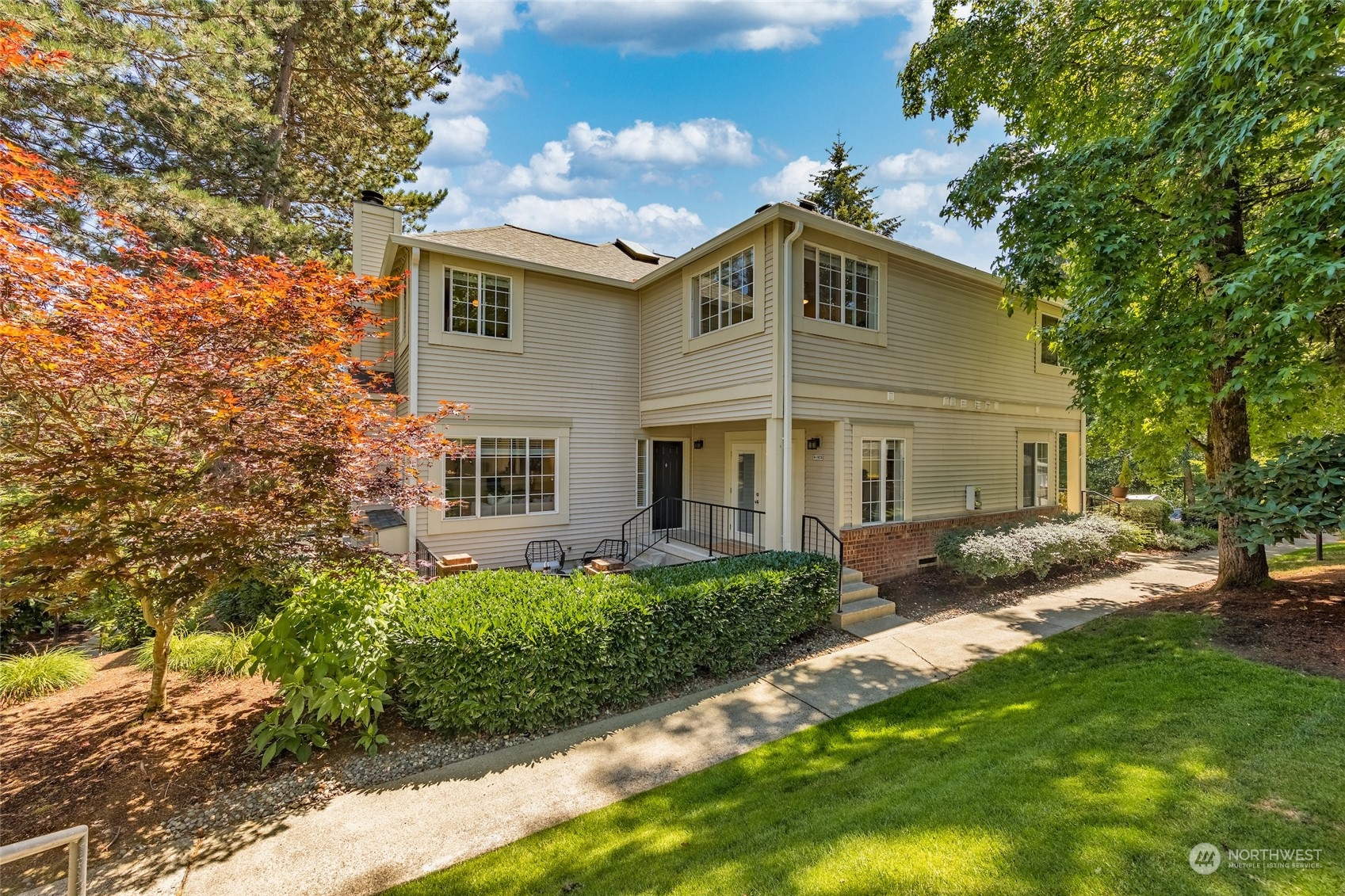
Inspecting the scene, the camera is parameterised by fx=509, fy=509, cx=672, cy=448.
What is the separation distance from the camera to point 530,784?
4.16m

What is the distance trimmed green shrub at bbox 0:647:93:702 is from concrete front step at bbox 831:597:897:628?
9.31 meters

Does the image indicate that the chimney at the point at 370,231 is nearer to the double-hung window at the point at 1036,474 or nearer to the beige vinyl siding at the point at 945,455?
the beige vinyl siding at the point at 945,455

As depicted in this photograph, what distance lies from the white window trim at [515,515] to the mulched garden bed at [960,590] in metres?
6.39

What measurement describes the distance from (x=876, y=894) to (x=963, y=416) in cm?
1020

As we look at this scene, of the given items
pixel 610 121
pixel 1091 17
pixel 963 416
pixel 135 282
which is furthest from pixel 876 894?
pixel 610 121

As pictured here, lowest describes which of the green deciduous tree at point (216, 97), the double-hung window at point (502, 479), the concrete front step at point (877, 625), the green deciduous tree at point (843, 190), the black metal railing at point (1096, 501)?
the concrete front step at point (877, 625)

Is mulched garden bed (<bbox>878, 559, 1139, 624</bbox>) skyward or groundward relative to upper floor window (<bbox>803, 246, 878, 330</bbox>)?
groundward

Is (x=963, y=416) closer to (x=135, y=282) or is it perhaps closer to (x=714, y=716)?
(x=714, y=716)

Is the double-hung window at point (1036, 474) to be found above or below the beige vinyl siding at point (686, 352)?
below

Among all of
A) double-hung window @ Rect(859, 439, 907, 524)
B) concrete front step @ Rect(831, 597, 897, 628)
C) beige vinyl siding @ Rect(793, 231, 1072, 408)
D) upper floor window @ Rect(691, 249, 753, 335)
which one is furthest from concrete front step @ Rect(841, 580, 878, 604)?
upper floor window @ Rect(691, 249, 753, 335)

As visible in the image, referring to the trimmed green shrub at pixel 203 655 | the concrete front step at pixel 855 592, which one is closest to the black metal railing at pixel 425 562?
the trimmed green shrub at pixel 203 655

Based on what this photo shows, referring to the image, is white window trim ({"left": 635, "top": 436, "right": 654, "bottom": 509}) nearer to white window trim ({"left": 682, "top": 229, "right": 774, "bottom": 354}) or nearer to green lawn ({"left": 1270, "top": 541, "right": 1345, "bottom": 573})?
white window trim ({"left": 682, "top": 229, "right": 774, "bottom": 354})

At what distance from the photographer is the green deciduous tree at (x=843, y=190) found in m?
22.7

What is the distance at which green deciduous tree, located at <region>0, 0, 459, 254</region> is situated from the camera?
30.8 ft
